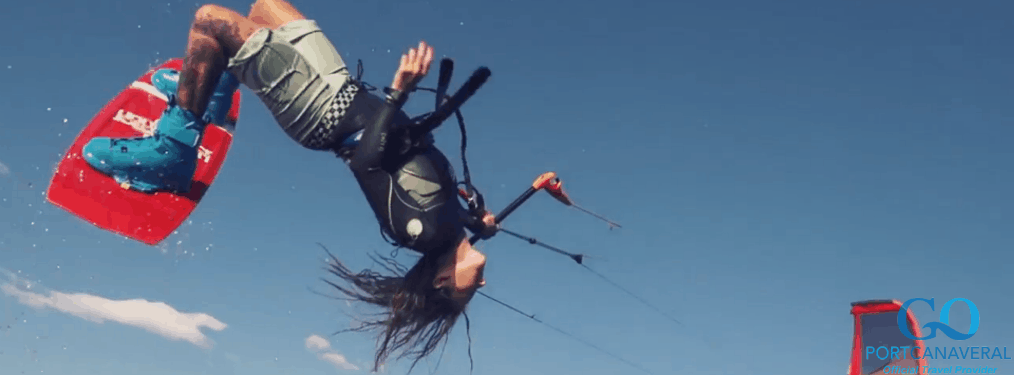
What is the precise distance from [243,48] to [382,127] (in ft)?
3.06

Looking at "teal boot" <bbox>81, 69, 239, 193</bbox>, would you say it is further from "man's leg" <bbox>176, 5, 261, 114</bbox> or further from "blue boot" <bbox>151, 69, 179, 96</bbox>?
"blue boot" <bbox>151, 69, 179, 96</bbox>

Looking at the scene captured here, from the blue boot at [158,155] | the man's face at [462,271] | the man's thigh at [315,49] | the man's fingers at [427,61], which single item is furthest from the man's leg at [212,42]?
the man's face at [462,271]

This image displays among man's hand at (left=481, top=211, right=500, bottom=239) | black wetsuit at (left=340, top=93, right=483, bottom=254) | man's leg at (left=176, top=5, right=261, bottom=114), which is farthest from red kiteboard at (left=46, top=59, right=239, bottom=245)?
man's hand at (left=481, top=211, right=500, bottom=239)

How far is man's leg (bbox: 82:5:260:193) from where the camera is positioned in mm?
4602

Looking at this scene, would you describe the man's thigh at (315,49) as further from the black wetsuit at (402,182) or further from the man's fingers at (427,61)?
the man's fingers at (427,61)

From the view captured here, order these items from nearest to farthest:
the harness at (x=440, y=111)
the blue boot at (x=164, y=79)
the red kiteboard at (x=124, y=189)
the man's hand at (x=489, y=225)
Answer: the harness at (x=440, y=111)
the man's hand at (x=489, y=225)
the red kiteboard at (x=124, y=189)
the blue boot at (x=164, y=79)

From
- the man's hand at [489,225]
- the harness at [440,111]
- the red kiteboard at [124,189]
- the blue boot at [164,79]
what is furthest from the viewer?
the blue boot at [164,79]

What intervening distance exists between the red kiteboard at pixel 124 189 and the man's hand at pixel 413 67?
216cm

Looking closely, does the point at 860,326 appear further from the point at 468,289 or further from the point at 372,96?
the point at 372,96

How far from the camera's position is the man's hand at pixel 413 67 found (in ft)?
13.8

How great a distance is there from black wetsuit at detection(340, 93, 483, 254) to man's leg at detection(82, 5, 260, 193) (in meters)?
0.96

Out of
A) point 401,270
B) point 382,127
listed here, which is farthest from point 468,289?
point 382,127

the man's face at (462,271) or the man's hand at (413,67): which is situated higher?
the man's hand at (413,67)

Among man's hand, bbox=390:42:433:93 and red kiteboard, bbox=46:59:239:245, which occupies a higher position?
man's hand, bbox=390:42:433:93
